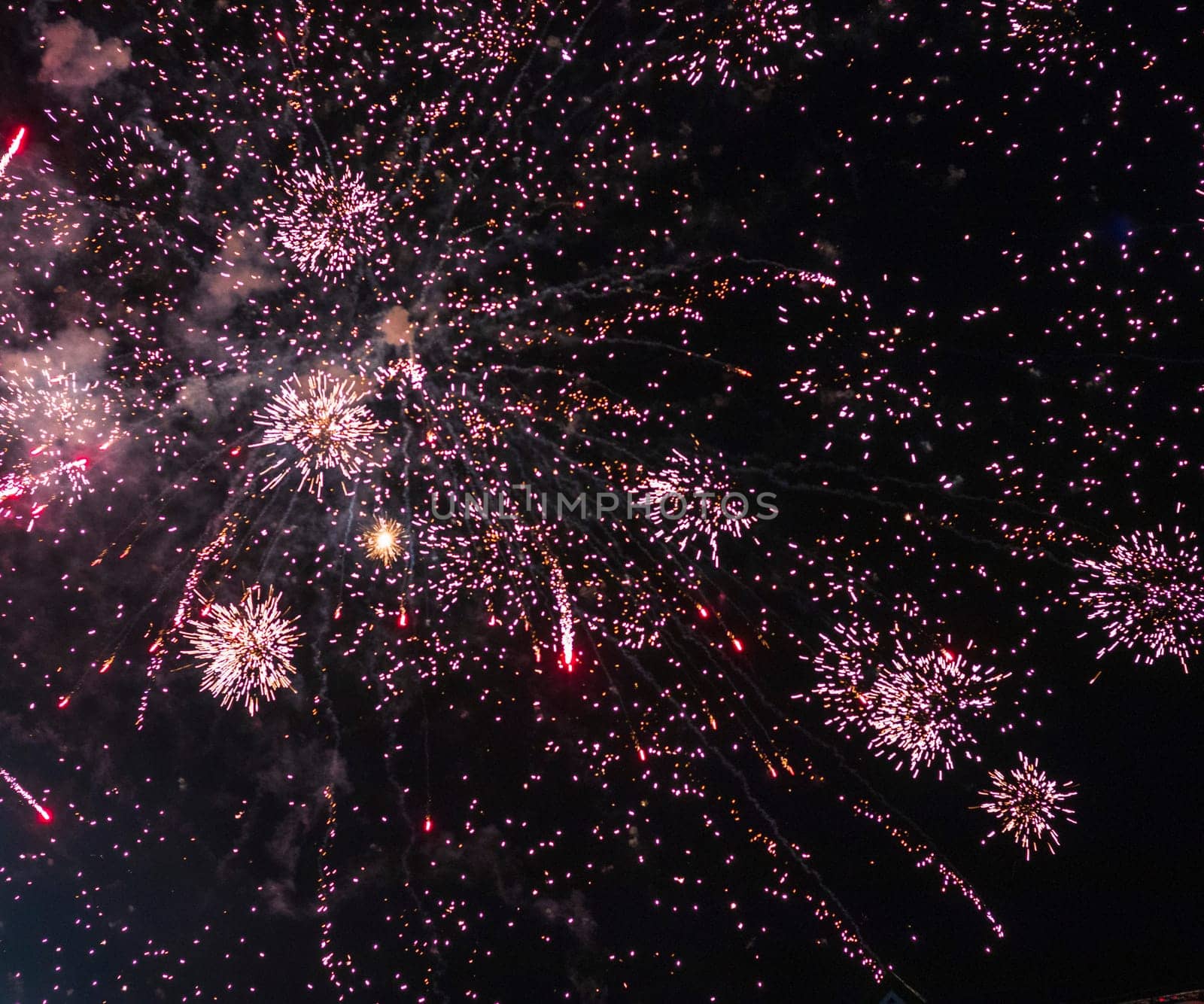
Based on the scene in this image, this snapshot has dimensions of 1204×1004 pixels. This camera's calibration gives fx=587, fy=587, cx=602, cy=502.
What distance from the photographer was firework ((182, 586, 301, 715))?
4.14m

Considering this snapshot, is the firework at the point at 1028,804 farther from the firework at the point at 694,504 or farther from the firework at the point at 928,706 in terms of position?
the firework at the point at 694,504

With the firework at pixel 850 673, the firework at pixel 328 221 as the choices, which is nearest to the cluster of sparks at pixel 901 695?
the firework at pixel 850 673

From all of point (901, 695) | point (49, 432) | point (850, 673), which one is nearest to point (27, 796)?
point (49, 432)

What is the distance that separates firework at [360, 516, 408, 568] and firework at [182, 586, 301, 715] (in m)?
Answer: 0.77

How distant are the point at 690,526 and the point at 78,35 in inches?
200

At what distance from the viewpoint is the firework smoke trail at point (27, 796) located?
176 inches

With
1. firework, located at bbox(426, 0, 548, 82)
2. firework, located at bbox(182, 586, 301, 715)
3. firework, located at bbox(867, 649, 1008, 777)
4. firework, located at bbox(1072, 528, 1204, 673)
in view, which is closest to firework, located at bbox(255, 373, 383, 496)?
firework, located at bbox(182, 586, 301, 715)

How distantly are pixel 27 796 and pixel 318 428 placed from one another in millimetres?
3711

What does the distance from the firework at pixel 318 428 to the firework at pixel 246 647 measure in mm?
919

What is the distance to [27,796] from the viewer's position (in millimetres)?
4484

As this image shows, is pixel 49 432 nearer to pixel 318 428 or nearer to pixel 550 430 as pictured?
pixel 318 428

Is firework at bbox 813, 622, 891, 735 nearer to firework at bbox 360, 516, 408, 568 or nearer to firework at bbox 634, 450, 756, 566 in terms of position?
firework at bbox 634, 450, 756, 566

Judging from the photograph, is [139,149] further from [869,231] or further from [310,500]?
[869,231]

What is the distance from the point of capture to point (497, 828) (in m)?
4.29
